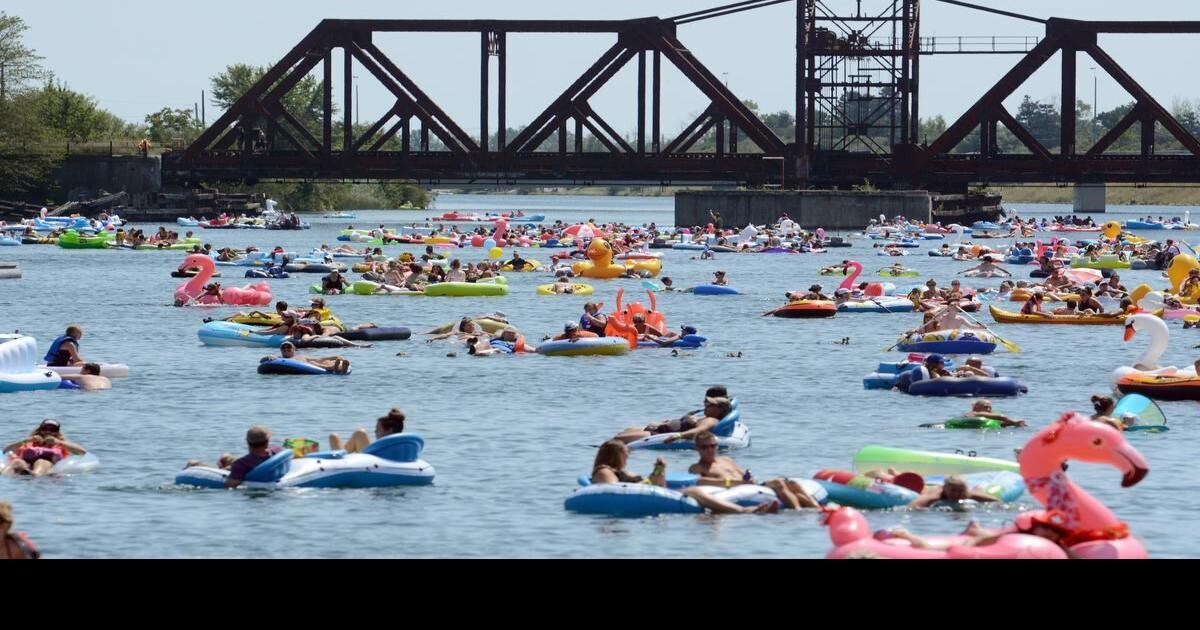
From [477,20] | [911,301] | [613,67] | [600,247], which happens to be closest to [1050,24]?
[613,67]

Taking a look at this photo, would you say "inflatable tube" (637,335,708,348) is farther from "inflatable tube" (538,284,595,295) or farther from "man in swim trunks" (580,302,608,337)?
"inflatable tube" (538,284,595,295)

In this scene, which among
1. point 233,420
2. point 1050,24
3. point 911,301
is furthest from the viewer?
point 1050,24

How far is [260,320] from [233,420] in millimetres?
17096

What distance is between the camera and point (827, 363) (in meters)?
46.1

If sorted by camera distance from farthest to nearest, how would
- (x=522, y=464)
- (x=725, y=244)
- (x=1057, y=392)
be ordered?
1. (x=725, y=244)
2. (x=1057, y=392)
3. (x=522, y=464)

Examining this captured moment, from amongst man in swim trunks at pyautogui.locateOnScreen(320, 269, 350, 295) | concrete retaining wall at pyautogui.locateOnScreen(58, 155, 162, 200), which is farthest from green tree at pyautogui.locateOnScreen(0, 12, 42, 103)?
man in swim trunks at pyautogui.locateOnScreen(320, 269, 350, 295)

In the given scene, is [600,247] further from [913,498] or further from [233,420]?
[913,498]

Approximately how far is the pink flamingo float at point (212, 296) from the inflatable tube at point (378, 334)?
44.2 ft

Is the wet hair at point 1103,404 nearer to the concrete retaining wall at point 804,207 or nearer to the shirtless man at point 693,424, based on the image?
the shirtless man at point 693,424

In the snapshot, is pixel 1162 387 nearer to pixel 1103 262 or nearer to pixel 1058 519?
pixel 1058 519

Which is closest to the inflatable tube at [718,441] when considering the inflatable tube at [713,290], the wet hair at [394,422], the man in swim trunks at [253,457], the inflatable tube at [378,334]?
the wet hair at [394,422]

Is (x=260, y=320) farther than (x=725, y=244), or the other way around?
(x=725, y=244)

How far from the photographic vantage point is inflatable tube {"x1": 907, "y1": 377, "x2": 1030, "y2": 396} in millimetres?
37188

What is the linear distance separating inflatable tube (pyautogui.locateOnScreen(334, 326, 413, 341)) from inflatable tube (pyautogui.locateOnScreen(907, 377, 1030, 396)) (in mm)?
16809
